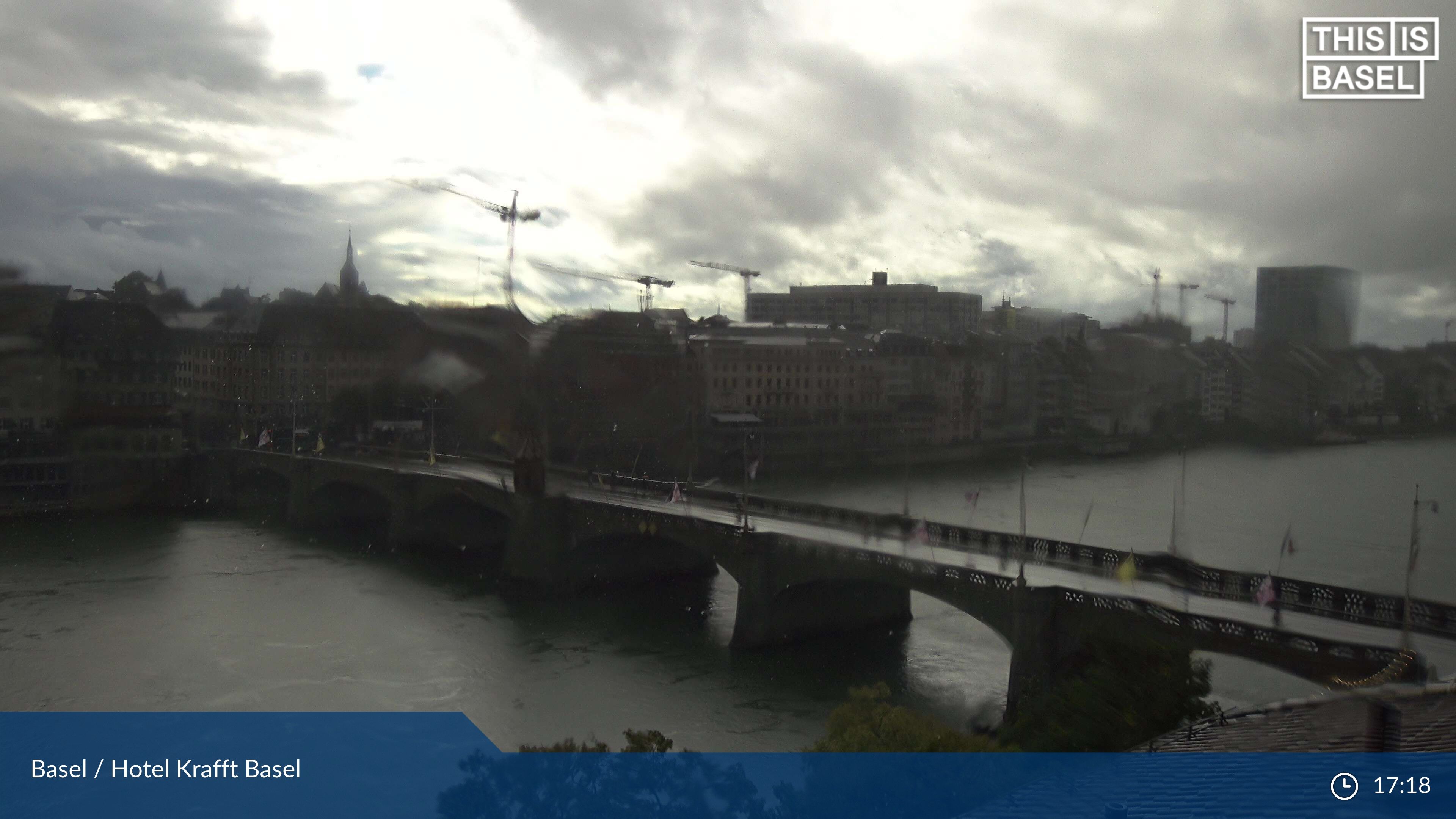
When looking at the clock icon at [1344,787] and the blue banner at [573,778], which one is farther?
the blue banner at [573,778]

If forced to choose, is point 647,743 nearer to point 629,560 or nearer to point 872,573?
point 872,573

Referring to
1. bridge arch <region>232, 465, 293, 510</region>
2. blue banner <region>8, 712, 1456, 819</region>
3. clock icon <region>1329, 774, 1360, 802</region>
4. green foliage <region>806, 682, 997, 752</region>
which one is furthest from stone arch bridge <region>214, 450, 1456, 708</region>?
bridge arch <region>232, 465, 293, 510</region>

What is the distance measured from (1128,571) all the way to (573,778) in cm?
602

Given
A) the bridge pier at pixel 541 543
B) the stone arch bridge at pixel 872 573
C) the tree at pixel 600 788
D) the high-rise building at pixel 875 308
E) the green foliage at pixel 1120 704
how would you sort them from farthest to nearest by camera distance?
the high-rise building at pixel 875 308
the bridge pier at pixel 541 543
the stone arch bridge at pixel 872 573
the tree at pixel 600 788
the green foliage at pixel 1120 704

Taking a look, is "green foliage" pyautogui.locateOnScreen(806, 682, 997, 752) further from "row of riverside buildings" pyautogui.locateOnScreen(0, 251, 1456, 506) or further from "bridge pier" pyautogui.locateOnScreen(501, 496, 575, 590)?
"row of riverside buildings" pyautogui.locateOnScreen(0, 251, 1456, 506)

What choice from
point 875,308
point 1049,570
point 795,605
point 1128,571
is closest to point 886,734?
point 1128,571

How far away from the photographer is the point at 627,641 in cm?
1389

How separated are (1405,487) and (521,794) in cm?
1593

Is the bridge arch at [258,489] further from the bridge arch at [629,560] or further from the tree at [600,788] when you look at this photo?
the tree at [600,788]

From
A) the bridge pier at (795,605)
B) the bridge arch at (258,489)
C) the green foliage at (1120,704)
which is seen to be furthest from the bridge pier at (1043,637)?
the bridge arch at (258,489)

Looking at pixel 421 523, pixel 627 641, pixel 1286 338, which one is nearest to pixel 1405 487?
pixel 1286 338

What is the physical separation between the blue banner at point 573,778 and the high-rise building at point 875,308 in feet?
86.6

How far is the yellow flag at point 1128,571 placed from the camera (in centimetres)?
1045

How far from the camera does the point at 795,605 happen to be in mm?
13156
